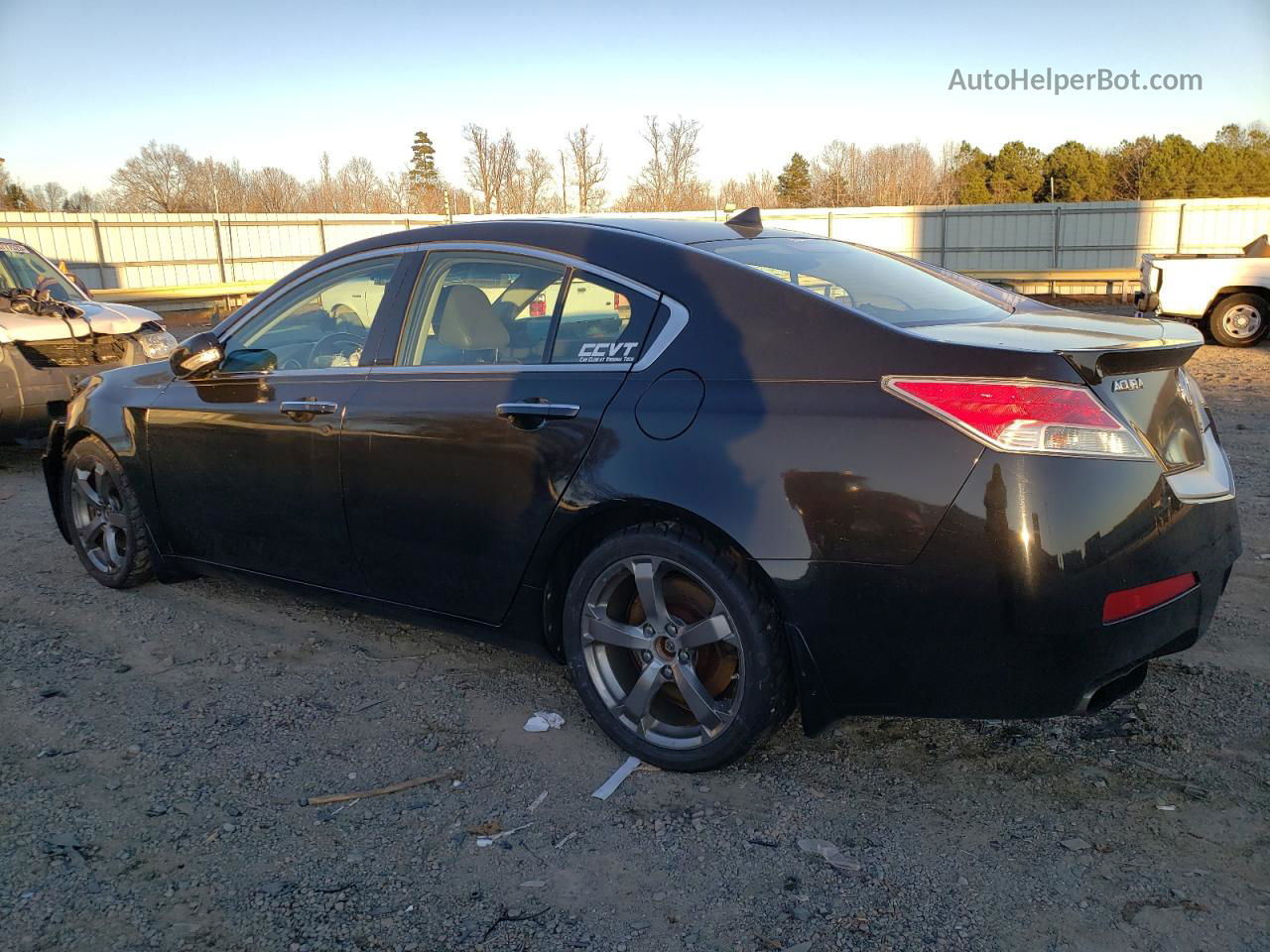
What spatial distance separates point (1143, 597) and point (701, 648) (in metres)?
1.22

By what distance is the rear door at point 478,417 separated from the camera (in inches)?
124

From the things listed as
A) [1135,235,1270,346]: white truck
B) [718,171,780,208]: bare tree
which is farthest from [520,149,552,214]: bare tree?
[1135,235,1270,346]: white truck

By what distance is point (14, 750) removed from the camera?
11.1 ft

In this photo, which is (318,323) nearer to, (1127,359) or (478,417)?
(478,417)

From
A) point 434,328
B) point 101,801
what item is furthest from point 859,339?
point 101,801

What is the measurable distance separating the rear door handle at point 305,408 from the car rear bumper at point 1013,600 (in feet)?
6.26

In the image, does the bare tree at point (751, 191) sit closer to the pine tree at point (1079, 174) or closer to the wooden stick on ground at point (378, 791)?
the pine tree at point (1079, 174)

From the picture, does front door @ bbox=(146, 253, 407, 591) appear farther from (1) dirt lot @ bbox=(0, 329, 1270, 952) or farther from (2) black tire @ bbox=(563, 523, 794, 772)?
(2) black tire @ bbox=(563, 523, 794, 772)

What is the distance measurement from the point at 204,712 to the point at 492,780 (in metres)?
1.25

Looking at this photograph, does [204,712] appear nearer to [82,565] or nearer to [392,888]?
[392,888]

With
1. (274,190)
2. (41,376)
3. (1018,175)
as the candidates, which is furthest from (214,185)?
(41,376)

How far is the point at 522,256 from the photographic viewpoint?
3.47m

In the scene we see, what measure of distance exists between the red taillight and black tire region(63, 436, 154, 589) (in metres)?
3.77

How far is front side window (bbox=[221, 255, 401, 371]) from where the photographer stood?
3859mm
